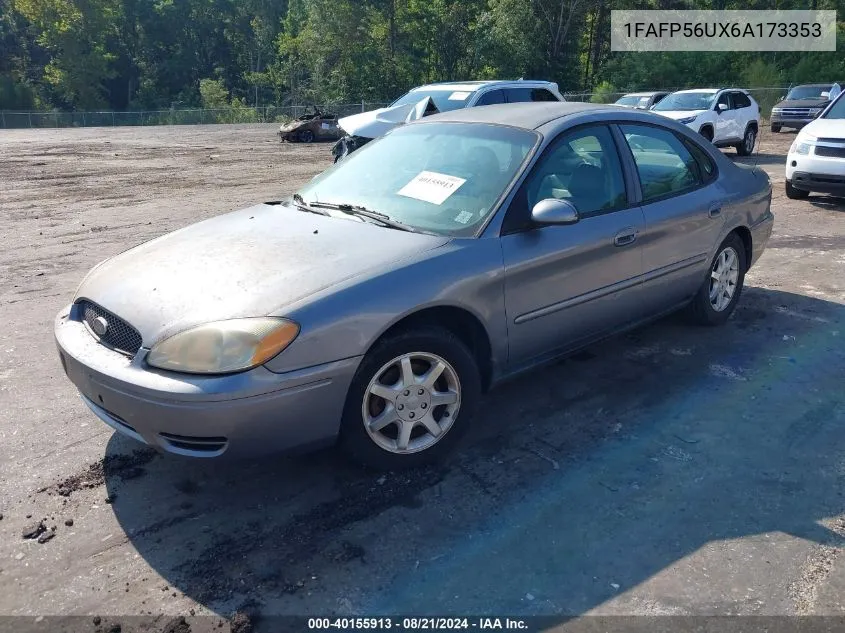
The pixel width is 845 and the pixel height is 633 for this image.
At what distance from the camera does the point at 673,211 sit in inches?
177

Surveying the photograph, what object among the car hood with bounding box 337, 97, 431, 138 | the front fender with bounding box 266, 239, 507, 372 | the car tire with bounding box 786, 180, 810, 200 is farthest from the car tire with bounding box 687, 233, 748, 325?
the car hood with bounding box 337, 97, 431, 138

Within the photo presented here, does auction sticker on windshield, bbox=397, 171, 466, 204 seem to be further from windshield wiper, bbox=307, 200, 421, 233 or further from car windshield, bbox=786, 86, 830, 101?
car windshield, bbox=786, 86, 830, 101

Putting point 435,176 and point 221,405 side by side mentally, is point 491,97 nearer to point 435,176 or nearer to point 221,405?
point 435,176

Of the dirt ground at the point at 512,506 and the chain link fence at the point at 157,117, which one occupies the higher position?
the chain link fence at the point at 157,117

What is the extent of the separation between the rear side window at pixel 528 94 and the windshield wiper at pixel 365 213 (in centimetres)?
954

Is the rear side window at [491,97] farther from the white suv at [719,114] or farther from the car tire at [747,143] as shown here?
the car tire at [747,143]

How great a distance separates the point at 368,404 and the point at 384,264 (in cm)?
64

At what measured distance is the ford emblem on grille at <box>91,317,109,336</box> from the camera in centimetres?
319

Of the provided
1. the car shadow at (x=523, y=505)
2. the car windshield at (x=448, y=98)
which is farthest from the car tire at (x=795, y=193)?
the car shadow at (x=523, y=505)

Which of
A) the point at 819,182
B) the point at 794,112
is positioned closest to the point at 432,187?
the point at 819,182

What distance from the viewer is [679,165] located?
475 cm

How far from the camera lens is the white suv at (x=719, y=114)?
16969 mm

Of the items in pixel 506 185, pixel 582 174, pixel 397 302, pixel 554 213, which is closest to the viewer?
pixel 397 302

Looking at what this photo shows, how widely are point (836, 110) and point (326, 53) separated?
154 feet
